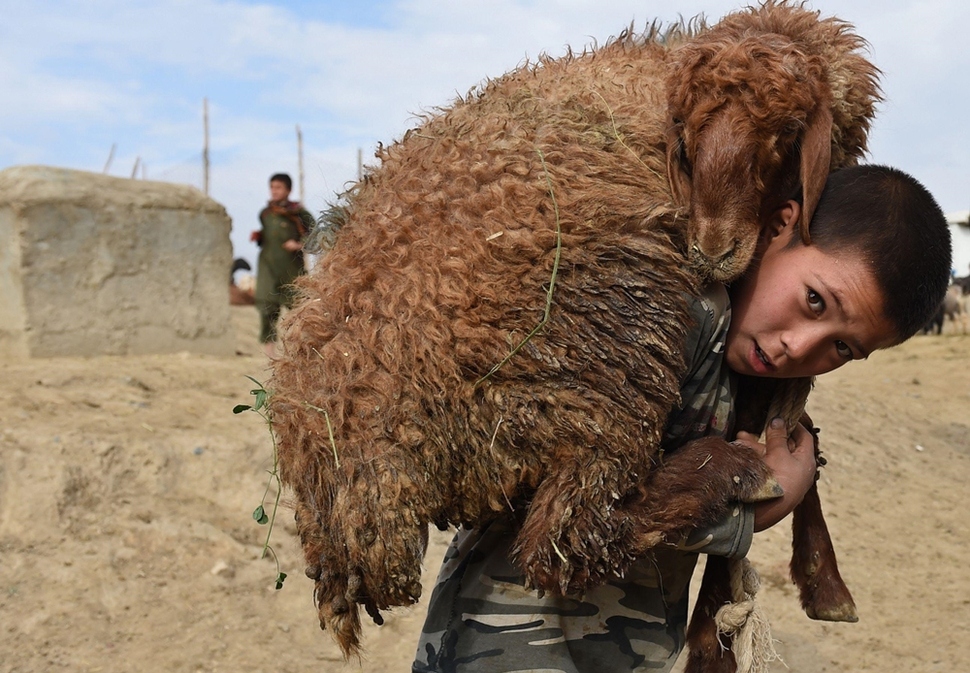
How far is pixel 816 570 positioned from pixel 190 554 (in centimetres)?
325

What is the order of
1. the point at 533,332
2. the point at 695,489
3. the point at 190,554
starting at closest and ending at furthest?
Result: 1. the point at 533,332
2. the point at 695,489
3. the point at 190,554

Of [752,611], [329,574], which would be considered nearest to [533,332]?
[329,574]

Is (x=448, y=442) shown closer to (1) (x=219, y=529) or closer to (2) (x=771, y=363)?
(2) (x=771, y=363)

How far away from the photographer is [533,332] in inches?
58.4

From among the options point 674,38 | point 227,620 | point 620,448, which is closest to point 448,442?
point 620,448

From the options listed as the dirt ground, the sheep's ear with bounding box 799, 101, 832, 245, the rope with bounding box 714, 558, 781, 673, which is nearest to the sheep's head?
the sheep's ear with bounding box 799, 101, 832, 245

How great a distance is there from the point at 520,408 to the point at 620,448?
18 cm

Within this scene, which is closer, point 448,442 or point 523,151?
point 448,442

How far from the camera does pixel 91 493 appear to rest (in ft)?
15.1

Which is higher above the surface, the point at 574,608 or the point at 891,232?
the point at 891,232

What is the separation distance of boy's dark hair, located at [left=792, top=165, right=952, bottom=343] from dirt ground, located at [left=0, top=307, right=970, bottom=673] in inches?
122

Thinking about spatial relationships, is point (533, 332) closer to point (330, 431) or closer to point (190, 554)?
point (330, 431)

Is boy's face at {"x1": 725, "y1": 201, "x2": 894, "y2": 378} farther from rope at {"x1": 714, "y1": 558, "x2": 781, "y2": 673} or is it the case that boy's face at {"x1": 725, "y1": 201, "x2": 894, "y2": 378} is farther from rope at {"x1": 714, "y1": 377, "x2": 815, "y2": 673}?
rope at {"x1": 714, "y1": 558, "x2": 781, "y2": 673}

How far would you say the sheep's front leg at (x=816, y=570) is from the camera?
2.17 metres
